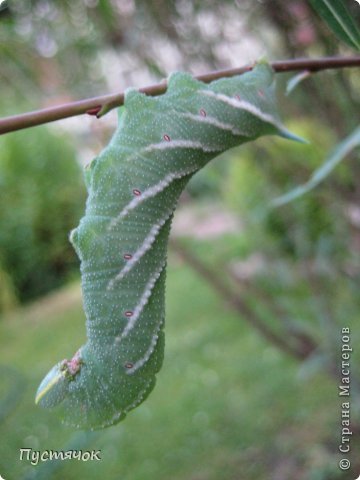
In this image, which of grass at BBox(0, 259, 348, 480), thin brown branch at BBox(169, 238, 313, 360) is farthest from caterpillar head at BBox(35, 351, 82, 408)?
thin brown branch at BBox(169, 238, 313, 360)

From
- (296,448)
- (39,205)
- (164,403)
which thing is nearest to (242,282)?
(296,448)

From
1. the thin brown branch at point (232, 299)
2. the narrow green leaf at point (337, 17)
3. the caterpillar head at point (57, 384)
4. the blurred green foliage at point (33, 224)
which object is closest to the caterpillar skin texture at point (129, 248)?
the caterpillar head at point (57, 384)

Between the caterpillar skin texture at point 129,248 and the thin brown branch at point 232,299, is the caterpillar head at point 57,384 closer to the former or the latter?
the caterpillar skin texture at point 129,248

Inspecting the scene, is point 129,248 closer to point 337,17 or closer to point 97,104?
point 97,104

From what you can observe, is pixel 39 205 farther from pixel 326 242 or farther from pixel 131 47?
pixel 326 242

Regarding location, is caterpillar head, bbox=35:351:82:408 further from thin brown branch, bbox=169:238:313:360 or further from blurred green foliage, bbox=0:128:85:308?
blurred green foliage, bbox=0:128:85:308
